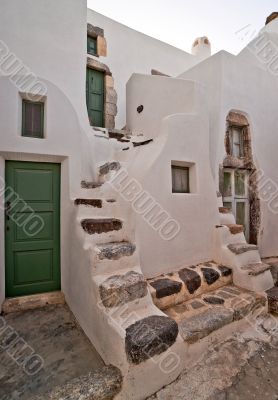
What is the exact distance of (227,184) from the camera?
16.4 feet

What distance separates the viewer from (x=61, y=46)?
404 centimetres

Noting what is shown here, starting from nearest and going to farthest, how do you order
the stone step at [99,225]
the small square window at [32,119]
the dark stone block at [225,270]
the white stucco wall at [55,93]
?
1. the stone step at [99,225]
2. the white stucco wall at [55,93]
3. the small square window at [32,119]
4. the dark stone block at [225,270]

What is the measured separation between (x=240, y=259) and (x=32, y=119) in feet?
12.5

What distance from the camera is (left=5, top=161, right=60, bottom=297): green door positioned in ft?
9.51

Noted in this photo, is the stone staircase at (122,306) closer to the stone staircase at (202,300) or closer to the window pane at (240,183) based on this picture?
the stone staircase at (202,300)

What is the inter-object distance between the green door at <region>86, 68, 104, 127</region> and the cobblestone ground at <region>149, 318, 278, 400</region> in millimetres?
5198

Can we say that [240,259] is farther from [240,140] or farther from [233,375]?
[240,140]

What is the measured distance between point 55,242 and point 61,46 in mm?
3744

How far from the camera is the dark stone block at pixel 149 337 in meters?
1.66

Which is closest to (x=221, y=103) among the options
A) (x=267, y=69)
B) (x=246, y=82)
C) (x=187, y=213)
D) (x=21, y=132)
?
(x=246, y=82)

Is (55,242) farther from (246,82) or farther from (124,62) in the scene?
(124,62)

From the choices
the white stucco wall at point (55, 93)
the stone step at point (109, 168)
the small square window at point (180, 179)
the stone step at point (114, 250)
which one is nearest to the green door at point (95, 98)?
the white stucco wall at point (55, 93)

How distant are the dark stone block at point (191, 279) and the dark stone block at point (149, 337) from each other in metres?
0.91

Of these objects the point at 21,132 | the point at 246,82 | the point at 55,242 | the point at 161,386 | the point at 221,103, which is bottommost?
the point at 161,386
